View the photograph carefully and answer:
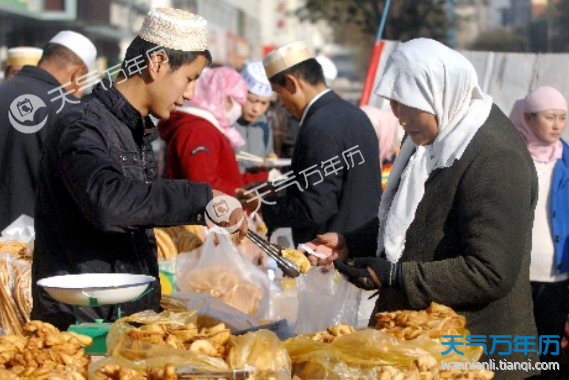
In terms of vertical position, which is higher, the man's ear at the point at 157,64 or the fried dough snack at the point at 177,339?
the man's ear at the point at 157,64

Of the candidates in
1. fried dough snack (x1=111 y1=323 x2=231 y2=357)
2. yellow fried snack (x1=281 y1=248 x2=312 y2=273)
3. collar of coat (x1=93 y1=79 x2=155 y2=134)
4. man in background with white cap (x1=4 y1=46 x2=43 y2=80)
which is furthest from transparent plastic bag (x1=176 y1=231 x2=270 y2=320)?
man in background with white cap (x1=4 y1=46 x2=43 y2=80)

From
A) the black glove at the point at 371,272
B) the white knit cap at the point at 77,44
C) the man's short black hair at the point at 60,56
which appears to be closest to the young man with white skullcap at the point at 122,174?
the black glove at the point at 371,272

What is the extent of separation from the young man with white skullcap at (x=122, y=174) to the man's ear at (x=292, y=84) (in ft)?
6.83

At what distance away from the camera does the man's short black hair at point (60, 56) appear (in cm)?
620

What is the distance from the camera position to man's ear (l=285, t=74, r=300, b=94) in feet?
17.1

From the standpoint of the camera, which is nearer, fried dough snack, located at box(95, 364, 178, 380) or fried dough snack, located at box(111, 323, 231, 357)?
fried dough snack, located at box(95, 364, 178, 380)

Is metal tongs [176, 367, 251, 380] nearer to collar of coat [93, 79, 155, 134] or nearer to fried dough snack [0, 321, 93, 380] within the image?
fried dough snack [0, 321, 93, 380]

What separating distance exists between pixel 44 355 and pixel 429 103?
53.4 inches

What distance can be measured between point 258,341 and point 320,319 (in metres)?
1.29

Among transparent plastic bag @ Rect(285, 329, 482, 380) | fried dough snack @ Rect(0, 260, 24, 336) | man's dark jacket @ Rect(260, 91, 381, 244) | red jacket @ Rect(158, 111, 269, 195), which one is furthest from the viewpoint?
red jacket @ Rect(158, 111, 269, 195)

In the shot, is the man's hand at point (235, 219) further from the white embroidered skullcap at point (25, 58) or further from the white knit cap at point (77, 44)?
the white embroidered skullcap at point (25, 58)

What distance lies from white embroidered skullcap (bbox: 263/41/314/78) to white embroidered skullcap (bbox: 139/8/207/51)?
2.16 meters

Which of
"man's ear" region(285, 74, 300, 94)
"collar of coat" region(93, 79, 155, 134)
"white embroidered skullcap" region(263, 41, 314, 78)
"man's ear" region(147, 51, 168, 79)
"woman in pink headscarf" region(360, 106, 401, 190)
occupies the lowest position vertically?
"woman in pink headscarf" region(360, 106, 401, 190)

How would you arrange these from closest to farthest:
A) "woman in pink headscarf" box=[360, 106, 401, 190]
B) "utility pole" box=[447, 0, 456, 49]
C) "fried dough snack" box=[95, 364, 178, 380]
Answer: "fried dough snack" box=[95, 364, 178, 380], "woman in pink headscarf" box=[360, 106, 401, 190], "utility pole" box=[447, 0, 456, 49]
